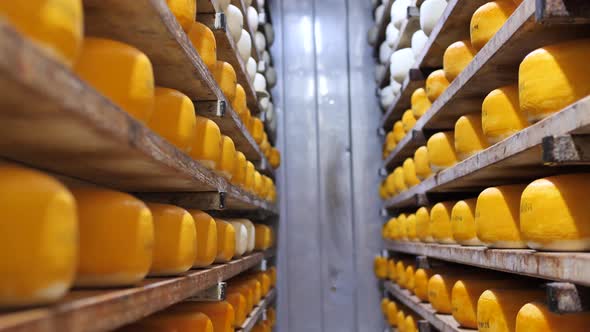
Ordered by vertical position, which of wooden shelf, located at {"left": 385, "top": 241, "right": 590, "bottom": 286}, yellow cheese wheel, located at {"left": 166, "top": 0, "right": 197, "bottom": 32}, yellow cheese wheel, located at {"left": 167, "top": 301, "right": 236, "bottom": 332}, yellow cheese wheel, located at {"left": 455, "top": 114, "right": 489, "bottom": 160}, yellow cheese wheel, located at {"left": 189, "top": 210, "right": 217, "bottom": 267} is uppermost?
yellow cheese wheel, located at {"left": 166, "top": 0, "right": 197, "bottom": 32}

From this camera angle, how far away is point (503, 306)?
2.28 metres

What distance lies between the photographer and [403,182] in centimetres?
457

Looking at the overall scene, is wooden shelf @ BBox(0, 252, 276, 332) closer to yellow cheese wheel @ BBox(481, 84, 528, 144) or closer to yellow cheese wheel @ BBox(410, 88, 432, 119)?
yellow cheese wheel @ BBox(481, 84, 528, 144)

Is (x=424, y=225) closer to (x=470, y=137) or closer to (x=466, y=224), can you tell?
(x=466, y=224)

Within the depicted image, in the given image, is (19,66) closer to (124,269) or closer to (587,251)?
(124,269)

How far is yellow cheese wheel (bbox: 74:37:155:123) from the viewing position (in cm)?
142

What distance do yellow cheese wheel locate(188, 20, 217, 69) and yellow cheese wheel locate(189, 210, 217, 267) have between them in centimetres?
58

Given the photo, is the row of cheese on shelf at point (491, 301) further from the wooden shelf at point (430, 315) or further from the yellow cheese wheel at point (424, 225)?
the yellow cheese wheel at point (424, 225)

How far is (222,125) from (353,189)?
9.51 ft

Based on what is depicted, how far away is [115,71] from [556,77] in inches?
43.7

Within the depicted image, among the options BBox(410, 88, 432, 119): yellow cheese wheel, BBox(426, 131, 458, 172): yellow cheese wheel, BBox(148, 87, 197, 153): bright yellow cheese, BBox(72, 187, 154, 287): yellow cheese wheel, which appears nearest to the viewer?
BBox(72, 187, 154, 287): yellow cheese wheel

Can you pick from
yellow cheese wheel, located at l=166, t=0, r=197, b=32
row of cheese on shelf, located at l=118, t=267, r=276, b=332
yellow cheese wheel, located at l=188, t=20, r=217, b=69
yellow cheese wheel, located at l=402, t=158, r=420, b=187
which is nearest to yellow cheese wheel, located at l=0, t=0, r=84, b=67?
yellow cheese wheel, located at l=166, t=0, r=197, b=32

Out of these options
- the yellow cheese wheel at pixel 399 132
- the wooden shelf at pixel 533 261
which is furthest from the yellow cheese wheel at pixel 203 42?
the yellow cheese wheel at pixel 399 132

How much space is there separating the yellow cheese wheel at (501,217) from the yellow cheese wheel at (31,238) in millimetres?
1562
